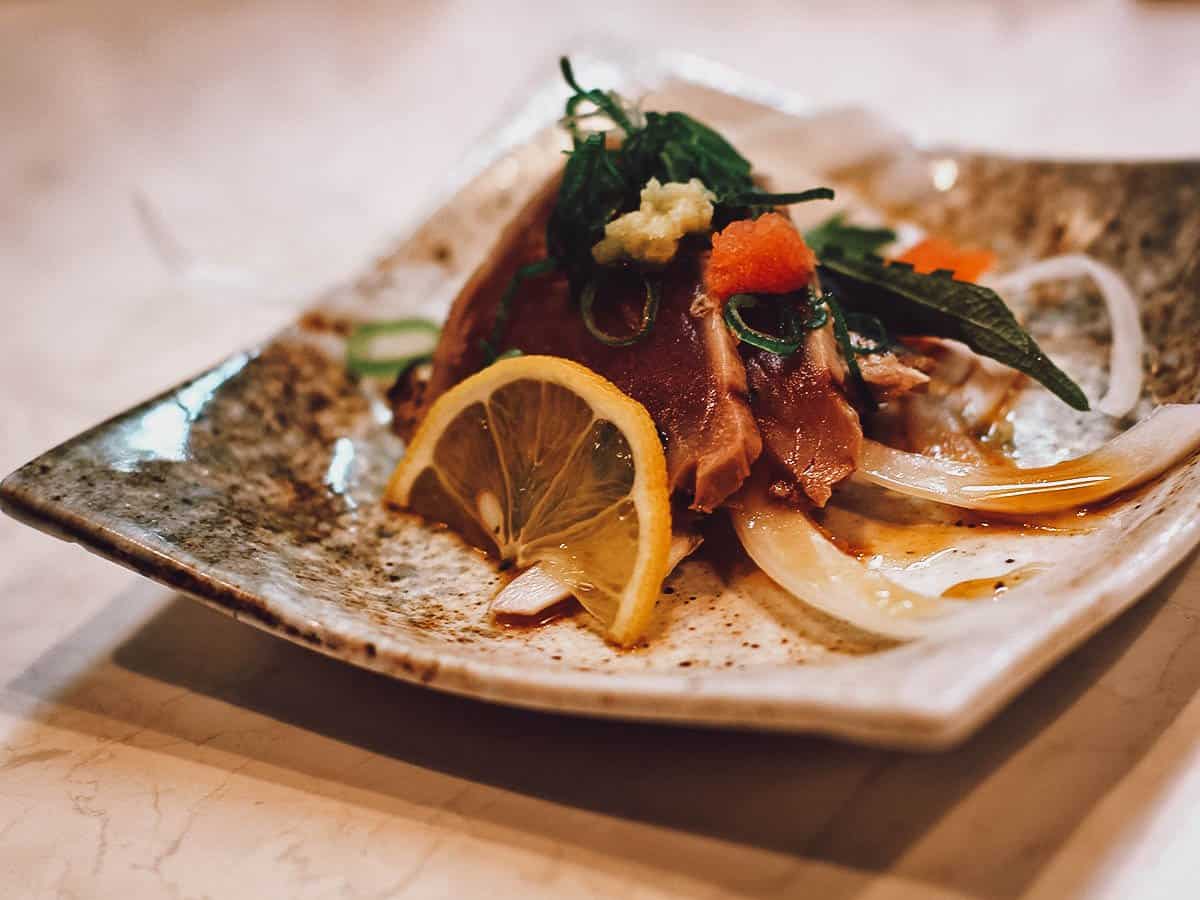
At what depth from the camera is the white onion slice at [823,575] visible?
2.06 meters

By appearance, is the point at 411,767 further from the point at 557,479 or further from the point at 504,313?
the point at 504,313

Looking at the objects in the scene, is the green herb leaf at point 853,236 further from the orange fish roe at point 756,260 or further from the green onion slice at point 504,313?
the green onion slice at point 504,313

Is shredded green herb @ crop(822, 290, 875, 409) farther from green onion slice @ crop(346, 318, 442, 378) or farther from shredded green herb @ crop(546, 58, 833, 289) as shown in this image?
green onion slice @ crop(346, 318, 442, 378)

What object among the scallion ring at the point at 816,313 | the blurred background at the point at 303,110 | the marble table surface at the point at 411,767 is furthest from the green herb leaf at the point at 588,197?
the blurred background at the point at 303,110

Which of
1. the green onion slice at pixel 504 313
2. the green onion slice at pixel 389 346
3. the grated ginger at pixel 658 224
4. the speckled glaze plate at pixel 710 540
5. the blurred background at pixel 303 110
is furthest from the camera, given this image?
the blurred background at pixel 303 110

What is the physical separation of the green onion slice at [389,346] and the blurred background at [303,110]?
40.5 inches

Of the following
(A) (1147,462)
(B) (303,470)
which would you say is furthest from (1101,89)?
(B) (303,470)

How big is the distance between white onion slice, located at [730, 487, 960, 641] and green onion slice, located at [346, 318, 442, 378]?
161 centimetres

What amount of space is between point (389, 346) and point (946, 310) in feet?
6.47

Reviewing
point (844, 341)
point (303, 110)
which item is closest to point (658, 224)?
point (844, 341)

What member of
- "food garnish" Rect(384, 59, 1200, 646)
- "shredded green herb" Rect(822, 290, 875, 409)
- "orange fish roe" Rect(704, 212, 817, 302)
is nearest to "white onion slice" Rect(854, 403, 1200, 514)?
"food garnish" Rect(384, 59, 1200, 646)

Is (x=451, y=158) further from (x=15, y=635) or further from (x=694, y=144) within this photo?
(x=15, y=635)

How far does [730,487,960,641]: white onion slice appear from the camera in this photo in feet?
6.75

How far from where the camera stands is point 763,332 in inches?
103
